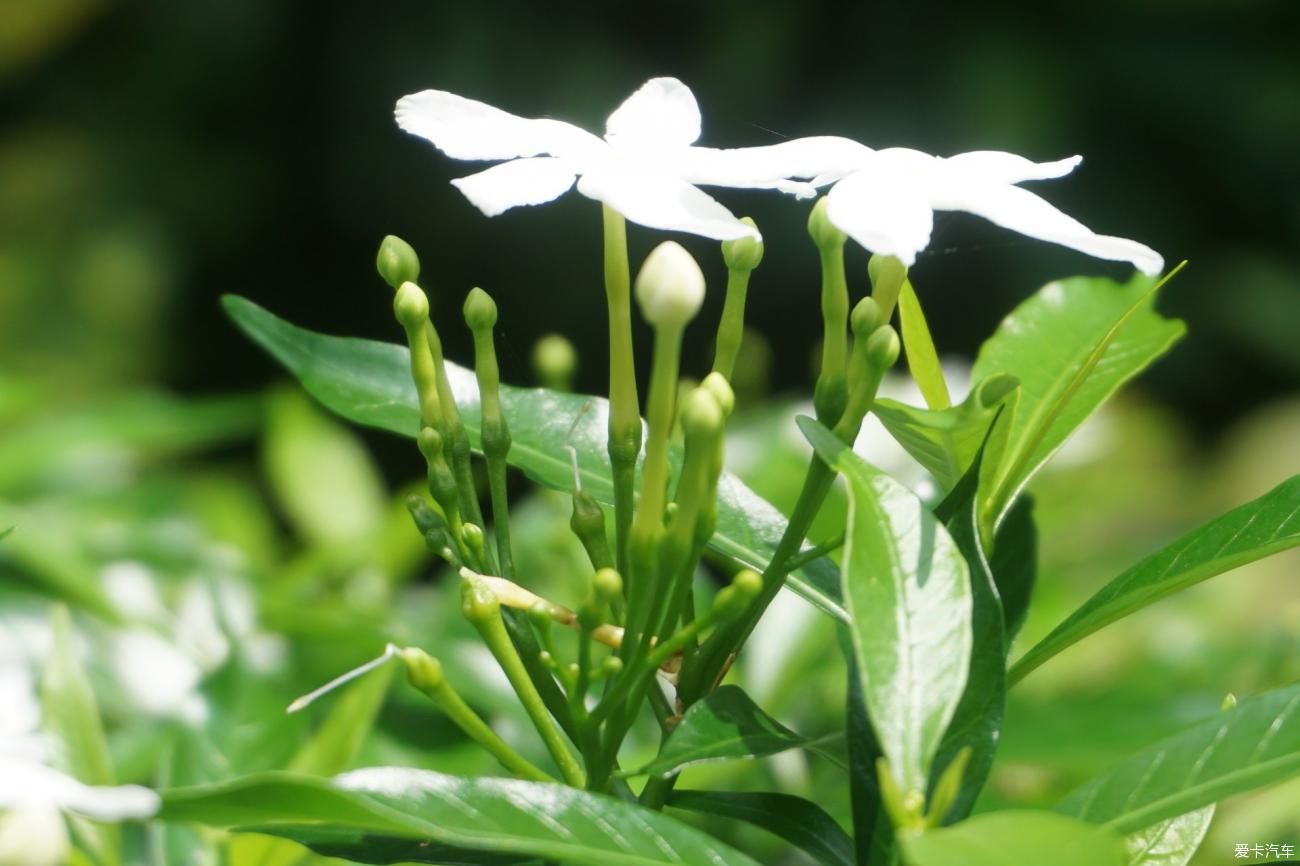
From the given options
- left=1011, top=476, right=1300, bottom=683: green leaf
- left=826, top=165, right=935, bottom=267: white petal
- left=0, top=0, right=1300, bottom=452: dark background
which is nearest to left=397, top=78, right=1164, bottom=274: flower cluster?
left=826, top=165, right=935, bottom=267: white petal

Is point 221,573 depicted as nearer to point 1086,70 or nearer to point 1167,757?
point 1167,757

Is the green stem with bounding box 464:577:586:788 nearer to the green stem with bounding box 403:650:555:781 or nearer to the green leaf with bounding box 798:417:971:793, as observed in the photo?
the green stem with bounding box 403:650:555:781

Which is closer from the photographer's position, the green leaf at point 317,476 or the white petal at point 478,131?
the white petal at point 478,131

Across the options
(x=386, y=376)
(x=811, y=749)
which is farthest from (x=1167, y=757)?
(x=386, y=376)

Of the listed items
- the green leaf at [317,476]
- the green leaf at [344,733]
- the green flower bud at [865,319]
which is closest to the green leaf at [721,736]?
the green flower bud at [865,319]

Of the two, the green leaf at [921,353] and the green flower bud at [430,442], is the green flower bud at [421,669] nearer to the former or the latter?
the green flower bud at [430,442]

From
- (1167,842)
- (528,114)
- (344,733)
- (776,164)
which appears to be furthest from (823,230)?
(528,114)

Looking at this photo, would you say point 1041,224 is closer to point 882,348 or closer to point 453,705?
point 882,348
